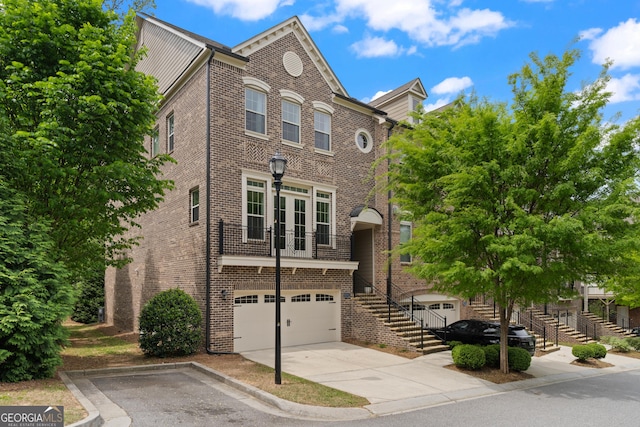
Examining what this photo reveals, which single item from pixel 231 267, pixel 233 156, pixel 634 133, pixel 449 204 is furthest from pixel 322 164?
pixel 634 133

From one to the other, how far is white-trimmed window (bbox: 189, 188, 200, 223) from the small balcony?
1684 millimetres

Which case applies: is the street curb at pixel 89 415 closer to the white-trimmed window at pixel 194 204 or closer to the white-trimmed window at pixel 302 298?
the white-trimmed window at pixel 194 204

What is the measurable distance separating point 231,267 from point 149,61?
10904mm

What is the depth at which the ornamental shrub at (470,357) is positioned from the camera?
13.0 meters

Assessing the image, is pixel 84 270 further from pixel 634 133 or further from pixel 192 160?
pixel 634 133

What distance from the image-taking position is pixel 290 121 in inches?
676

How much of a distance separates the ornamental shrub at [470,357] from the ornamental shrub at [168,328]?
7507 millimetres

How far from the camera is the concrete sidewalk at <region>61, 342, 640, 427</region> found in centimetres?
868

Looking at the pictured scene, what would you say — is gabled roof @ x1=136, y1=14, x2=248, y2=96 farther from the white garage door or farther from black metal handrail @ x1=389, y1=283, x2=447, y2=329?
black metal handrail @ x1=389, y1=283, x2=447, y2=329

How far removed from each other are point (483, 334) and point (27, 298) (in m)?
14.0

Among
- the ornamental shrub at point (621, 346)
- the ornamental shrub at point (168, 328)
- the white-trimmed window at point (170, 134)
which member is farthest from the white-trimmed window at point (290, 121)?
the ornamental shrub at point (621, 346)

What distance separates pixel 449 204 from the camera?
1238 cm

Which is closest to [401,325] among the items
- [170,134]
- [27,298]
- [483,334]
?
[483,334]

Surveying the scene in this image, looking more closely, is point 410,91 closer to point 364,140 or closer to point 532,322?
point 364,140
